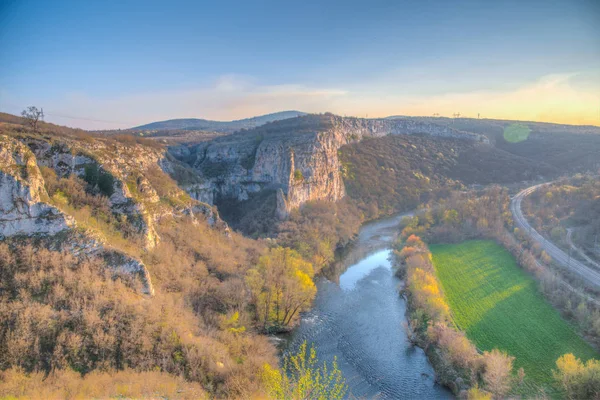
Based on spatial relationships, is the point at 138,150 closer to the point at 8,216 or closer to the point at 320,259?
the point at 8,216

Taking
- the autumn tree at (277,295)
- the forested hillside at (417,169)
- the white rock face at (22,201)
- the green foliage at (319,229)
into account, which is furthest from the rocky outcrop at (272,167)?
the white rock face at (22,201)

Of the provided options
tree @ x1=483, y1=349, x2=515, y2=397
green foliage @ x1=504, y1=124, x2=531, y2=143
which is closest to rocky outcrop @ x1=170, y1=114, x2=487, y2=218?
tree @ x1=483, y1=349, x2=515, y2=397

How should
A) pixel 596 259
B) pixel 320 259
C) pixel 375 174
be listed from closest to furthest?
1. pixel 596 259
2. pixel 320 259
3. pixel 375 174

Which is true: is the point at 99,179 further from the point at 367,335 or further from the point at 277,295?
the point at 367,335

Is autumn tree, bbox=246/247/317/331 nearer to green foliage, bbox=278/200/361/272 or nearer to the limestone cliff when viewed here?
the limestone cliff

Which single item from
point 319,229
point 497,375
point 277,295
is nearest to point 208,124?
point 319,229

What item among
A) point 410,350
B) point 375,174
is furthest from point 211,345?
point 375,174

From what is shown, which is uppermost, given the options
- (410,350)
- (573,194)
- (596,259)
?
(573,194)
